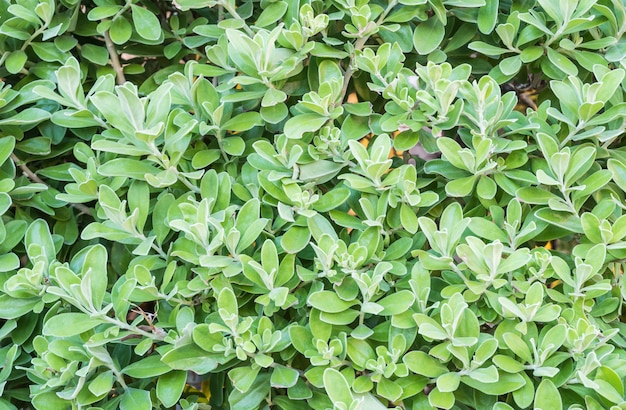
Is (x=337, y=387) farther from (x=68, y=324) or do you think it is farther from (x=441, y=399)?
(x=68, y=324)

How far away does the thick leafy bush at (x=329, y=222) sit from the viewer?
88 centimetres

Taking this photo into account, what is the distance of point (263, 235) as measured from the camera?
979 mm

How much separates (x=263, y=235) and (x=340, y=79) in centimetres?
27

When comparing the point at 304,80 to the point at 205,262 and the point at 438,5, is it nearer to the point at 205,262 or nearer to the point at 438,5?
the point at 438,5

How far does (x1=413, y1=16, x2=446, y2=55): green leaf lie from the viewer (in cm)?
104

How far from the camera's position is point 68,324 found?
892 millimetres

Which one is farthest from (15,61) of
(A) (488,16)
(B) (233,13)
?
(A) (488,16)

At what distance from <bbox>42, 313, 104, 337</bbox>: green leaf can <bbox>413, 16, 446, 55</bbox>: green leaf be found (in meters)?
0.66

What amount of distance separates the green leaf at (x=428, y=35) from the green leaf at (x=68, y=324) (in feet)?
2.17

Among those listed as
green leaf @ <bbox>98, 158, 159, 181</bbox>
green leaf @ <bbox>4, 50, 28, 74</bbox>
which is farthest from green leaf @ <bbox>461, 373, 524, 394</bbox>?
green leaf @ <bbox>4, 50, 28, 74</bbox>

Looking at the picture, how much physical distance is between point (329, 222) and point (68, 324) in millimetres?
403

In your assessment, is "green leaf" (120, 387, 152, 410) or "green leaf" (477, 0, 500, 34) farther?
"green leaf" (477, 0, 500, 34)

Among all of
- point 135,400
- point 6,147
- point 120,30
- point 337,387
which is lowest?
point 135,400

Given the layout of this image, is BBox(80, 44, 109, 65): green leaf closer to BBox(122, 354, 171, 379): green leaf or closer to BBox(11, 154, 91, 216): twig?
BBox(11, 154, 91, 216): twig
